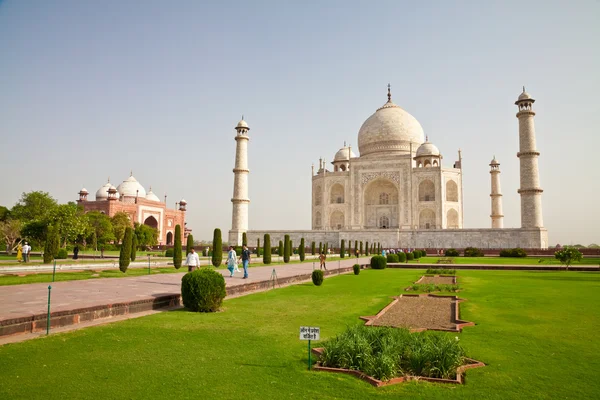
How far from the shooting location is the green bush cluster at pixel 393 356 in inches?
145

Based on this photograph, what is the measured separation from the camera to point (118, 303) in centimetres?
636

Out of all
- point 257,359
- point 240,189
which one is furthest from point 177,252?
point 240,189

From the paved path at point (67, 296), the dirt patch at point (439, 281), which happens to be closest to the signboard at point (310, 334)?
the paved path at point (67, 296)

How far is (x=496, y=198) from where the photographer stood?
4066cm

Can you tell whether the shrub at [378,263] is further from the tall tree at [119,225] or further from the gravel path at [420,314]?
the tall tree at [119,225]

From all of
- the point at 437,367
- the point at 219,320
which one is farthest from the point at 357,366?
the point at 219,320

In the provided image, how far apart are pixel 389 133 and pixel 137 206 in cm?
2438

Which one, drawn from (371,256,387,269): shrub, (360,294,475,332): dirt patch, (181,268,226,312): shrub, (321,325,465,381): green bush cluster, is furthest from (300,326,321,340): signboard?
(371,256,387,269): shrub

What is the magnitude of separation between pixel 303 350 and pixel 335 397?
1.28 metres

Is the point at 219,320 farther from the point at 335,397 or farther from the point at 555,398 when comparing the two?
the point at 555,398

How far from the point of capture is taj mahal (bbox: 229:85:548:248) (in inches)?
1237

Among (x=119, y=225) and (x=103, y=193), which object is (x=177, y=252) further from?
(x=103, y=193)

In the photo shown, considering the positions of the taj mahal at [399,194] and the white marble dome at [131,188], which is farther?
the white marble dome at [131,188]

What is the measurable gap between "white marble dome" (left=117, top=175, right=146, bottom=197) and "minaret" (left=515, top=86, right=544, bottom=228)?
1378 inches
